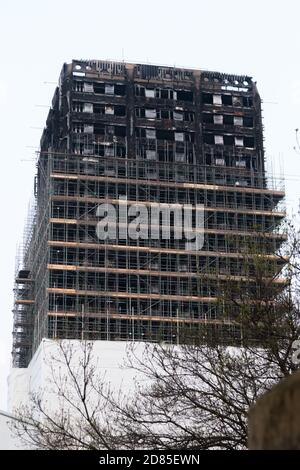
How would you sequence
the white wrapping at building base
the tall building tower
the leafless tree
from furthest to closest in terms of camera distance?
the tall building tower → the white wrapping at building base → the leafless tree

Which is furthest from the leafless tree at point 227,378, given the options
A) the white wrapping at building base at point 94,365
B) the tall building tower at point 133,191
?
the tall building tower at point 133,191

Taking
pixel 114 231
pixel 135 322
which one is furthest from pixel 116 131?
pixel 135 322

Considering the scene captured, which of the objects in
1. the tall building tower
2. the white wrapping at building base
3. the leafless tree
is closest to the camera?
the leafless tree

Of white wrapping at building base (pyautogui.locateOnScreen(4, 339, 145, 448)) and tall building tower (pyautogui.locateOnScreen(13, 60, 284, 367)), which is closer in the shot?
white wrapping at building base (pyautogui.locateOnScreen(4, 339, 145, 448))

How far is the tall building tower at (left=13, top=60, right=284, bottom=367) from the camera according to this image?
59.3 metres

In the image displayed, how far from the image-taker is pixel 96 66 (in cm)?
7012

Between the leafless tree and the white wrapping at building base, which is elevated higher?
the white wrapping at building base

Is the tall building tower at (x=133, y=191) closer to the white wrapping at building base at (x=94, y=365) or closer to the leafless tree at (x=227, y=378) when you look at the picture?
the white wrapping at building base at (x=94, y=365)

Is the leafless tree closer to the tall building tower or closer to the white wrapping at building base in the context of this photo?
the white wrapping at building base

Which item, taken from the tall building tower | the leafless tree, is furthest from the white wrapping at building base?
the leafless tree

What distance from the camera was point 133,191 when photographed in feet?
212

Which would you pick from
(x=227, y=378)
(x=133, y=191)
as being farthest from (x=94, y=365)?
(x=227, y=378)

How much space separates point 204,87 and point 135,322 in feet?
70.7
